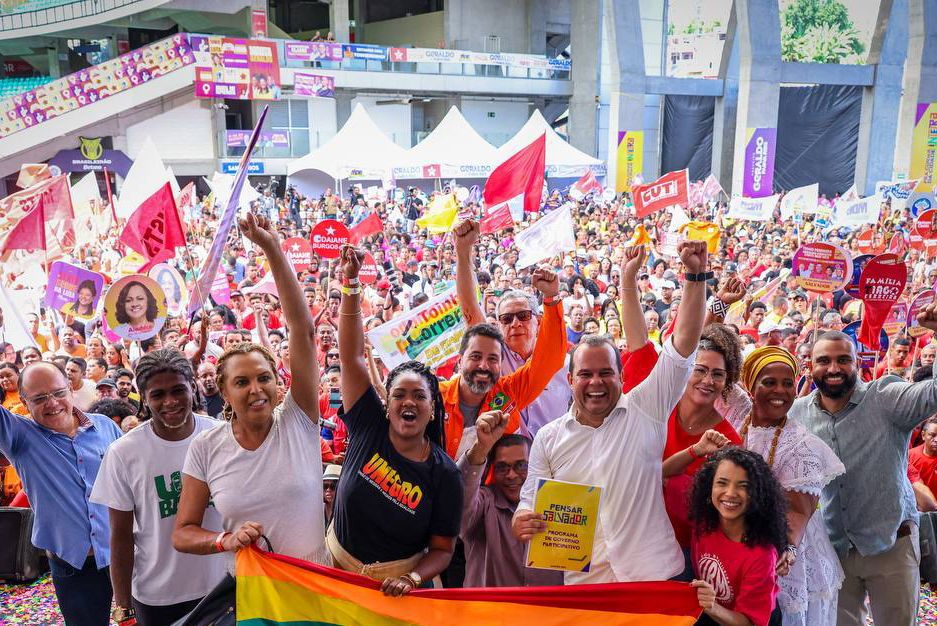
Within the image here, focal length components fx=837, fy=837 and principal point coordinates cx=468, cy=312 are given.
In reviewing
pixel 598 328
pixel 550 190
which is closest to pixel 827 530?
pixel 598 328

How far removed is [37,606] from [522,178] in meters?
7.45

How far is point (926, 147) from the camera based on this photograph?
22250mm

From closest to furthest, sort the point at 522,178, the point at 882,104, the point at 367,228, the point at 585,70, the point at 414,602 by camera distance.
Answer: the point at 414,602 → the point at 522,178 → the point at 367,228 → the point at 882,104 → the point at 585,70

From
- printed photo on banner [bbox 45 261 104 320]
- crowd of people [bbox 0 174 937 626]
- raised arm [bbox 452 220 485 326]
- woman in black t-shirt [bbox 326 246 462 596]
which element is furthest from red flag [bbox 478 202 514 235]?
woman in black t-shirt [bbox 326 246 462 596]

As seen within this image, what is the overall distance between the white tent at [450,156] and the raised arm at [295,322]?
18690 mm

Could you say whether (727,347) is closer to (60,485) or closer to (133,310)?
(60,485)

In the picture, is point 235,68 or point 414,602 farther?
point 235,68

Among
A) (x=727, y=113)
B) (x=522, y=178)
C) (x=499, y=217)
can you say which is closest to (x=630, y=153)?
(x=727, y=113)

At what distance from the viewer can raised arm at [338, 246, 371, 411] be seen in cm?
307

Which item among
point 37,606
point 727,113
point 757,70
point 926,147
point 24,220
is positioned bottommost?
point 37,606

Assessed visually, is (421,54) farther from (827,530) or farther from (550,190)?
(827,530)

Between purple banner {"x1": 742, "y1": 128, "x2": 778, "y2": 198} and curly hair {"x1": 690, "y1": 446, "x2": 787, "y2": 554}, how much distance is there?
22.4 m

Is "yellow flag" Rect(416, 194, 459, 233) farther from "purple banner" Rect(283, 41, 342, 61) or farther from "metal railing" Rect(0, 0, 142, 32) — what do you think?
"metal railing" Rect(0, 0, 142, 32)

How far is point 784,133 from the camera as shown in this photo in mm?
30688
